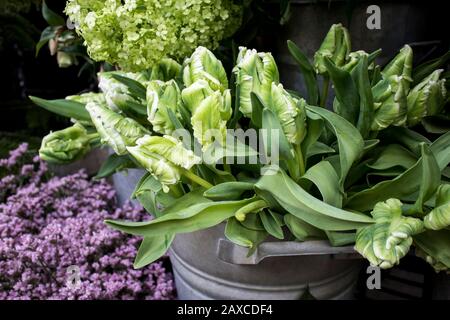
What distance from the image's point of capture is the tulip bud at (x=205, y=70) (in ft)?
1.99

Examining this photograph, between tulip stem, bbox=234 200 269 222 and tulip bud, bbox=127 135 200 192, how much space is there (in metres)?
0.08

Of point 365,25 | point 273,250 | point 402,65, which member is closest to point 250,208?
point 273,250

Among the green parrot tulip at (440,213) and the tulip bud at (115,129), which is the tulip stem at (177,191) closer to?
the tulip bud at (115,129)

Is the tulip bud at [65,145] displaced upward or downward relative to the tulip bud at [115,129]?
downward

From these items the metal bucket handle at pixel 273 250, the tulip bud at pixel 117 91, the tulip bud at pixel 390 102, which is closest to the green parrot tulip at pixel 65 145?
the tulip bud at pixel 117 91

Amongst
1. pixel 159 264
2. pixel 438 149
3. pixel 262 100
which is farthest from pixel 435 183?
pixel 159 264

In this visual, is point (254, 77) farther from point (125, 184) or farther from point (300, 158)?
point (125, 184)

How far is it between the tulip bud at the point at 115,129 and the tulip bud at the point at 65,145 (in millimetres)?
162

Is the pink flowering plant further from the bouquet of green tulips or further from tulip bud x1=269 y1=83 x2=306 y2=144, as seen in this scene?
tulip bud x1=269 y1=83 x2=306 y2=144

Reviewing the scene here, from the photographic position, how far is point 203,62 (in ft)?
2.06

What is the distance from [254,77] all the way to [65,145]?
1.20ft

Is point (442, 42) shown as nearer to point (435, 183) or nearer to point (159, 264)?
point (435, 183)

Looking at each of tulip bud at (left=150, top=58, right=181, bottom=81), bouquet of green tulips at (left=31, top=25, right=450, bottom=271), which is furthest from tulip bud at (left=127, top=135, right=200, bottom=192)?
tulip bud at (left=150, top=58, right=181, bottom=81)

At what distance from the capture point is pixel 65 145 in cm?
81
